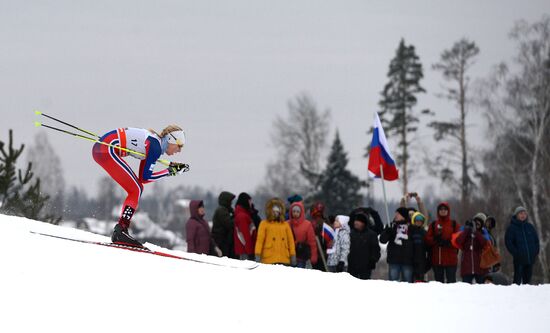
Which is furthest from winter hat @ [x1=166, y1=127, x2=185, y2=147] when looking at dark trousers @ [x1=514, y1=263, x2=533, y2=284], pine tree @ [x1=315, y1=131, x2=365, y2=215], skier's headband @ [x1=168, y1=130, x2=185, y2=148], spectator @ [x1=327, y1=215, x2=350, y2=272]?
pine tree @ [x1=315, y1=131, x2=365, y2=215]

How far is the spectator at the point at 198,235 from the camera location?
41.8ft

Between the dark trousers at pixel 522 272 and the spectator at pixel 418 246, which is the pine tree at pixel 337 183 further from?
the spectator at pixel 418 246

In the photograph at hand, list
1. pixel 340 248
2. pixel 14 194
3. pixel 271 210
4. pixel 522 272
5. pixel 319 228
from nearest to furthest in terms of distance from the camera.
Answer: pixel 271 210 → pixel 340 248 → pixel 319 228 → pixel 522 272 → pixel 14 194

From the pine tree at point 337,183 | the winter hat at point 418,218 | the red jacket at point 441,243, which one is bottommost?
the red jacket at point 441,243

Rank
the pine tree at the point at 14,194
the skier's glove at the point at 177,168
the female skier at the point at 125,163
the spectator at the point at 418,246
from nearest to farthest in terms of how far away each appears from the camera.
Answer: the female skier at the point at 125,163 < the skier's glove at the point at 177,168 < the spectator at the point at 418,246 < the pine tree at the point at 14,194

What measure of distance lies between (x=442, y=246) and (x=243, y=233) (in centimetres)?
335

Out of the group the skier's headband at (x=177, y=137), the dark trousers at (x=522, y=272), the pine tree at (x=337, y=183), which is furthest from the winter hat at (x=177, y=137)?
the pine tree at (x=337, y=183)

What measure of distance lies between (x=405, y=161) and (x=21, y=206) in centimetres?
3169

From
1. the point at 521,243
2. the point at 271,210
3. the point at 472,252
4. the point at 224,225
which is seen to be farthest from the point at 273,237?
the point at 521,243

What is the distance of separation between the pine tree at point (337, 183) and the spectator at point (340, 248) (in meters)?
33.2

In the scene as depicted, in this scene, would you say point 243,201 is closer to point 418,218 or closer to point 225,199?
point 225,199

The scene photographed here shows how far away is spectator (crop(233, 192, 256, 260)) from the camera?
12711 millimetres

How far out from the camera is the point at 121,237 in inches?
383

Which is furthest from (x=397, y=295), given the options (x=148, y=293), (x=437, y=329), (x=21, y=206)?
(x=21, y=206)
